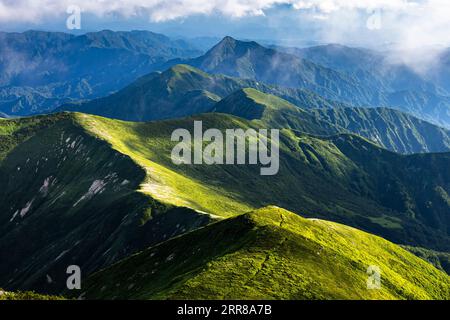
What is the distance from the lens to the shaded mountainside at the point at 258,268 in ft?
314

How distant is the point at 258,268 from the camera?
104m

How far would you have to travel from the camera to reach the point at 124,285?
13012cm

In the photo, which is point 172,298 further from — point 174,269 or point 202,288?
point 174,269

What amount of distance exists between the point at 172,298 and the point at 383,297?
57818 millimetres

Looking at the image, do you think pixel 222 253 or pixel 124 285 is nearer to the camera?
pixel 222 253

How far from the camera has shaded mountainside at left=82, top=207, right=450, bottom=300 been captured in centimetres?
9581

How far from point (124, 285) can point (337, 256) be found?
60351 millimetres

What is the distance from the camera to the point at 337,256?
12444 centimetres

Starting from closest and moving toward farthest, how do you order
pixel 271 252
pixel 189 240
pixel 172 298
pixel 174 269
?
pixel 172 298 → pixel 271 252 → pixel 174 269 → pixel 189 240
